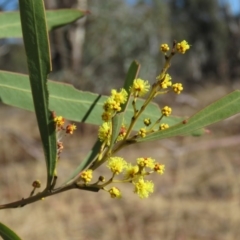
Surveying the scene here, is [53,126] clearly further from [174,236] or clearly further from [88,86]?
[88,86]

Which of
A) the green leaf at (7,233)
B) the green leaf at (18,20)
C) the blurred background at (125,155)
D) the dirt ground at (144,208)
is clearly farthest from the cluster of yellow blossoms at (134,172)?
the dirt ground at (144,208)

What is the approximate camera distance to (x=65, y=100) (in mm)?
675

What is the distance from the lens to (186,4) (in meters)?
12.3

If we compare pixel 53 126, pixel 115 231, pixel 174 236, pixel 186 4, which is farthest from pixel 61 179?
pixel 186 4

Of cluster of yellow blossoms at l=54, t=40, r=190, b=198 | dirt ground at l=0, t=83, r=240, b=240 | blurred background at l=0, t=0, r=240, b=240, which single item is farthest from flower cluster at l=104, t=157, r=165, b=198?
dirt ground at l=0, t=83, r=240, b=240

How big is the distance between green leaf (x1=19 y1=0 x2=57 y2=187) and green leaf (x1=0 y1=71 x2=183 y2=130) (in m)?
0.16

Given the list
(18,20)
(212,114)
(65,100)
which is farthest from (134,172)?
(18,20)

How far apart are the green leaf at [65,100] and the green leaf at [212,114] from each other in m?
0.14

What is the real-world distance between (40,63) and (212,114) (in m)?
0.18

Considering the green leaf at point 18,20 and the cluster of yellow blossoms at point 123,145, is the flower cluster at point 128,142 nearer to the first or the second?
the cluster of yellow blossoms at point 123,145

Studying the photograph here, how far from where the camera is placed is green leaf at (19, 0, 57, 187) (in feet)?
1.44

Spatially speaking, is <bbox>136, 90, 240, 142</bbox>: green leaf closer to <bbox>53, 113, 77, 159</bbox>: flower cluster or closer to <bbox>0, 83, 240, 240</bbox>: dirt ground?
<bbox>53, 113, 77, 159</bbox>: flower cluster

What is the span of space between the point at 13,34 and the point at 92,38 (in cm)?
695

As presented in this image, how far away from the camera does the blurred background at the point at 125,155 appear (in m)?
3.71
